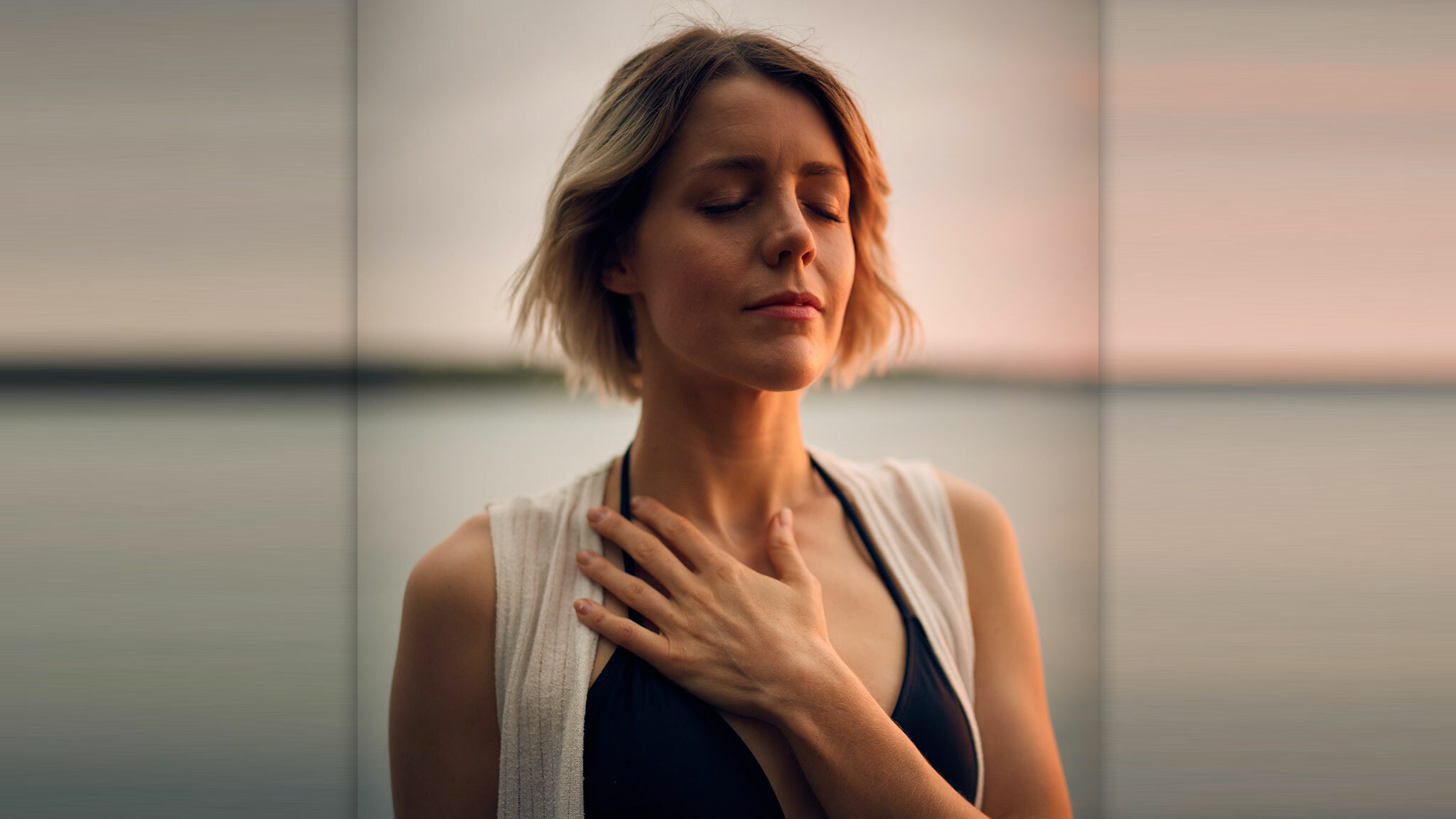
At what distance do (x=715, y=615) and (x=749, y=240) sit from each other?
311mm

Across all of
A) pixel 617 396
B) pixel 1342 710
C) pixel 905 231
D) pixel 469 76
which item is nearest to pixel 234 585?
pixel 617 396

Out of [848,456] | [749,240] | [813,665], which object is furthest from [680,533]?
[848,456]

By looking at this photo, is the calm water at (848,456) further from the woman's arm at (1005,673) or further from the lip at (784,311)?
the lip at (784,311)

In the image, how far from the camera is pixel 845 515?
75 centimetres

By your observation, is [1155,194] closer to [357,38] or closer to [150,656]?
[357,38]

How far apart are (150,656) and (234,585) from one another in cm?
11

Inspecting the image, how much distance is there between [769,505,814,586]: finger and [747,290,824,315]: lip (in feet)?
0.65

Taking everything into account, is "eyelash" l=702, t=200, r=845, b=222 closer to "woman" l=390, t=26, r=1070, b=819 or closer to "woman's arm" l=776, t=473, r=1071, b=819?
"woman" l=390, t=26, r=1070, b=819

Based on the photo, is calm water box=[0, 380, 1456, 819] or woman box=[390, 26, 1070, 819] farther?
calm water box=[0, 380, 1456, 819]

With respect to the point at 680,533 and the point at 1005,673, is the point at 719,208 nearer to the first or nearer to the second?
the point at 680,533

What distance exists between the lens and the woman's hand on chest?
1.96ft

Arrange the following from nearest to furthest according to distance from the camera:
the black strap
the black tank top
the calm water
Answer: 1. the black tank top
2. the black strap
3. the calm water

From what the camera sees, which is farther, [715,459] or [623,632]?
[715,459]

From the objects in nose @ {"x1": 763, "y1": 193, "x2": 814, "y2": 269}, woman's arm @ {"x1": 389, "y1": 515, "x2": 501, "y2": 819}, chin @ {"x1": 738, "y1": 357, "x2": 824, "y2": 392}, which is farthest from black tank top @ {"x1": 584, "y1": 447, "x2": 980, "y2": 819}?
nose @ {"x1": 763, "y1": 193, "x2": 814, "y2": 269}
